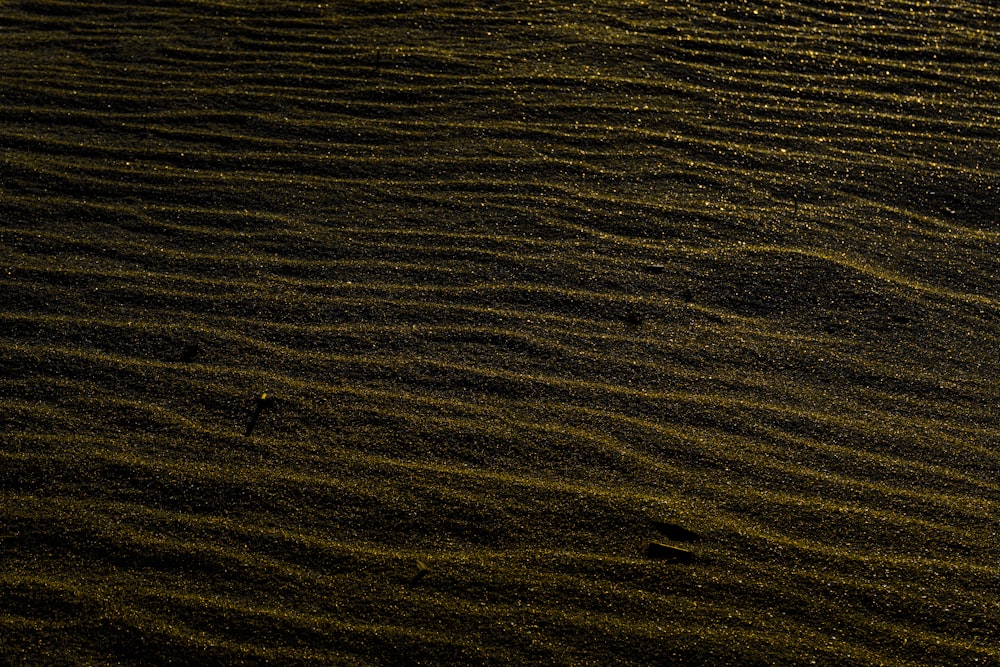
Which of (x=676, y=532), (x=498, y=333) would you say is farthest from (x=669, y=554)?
(x=498, y=333)

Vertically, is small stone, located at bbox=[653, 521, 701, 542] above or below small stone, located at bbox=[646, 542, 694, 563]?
above

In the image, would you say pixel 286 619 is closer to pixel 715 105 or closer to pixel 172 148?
pixel 172 148

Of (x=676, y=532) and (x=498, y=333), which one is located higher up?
(x=498, y=333)

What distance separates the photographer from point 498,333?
10.1ft

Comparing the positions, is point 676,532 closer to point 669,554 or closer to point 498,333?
point 669,554

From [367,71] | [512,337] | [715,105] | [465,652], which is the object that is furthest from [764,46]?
[465,652]

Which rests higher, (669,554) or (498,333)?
(498,333)

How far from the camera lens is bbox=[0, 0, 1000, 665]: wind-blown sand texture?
2.40 meters

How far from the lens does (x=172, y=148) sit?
3.78 metres

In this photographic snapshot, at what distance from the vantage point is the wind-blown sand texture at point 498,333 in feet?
7.89

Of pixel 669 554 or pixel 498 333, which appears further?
pixel 498 333

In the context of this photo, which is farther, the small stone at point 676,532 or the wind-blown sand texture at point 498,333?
the small stone at point 676,532

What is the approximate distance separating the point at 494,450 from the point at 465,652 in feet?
1.96

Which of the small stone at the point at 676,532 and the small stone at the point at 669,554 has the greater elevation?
the small stone at the point at 676,532
